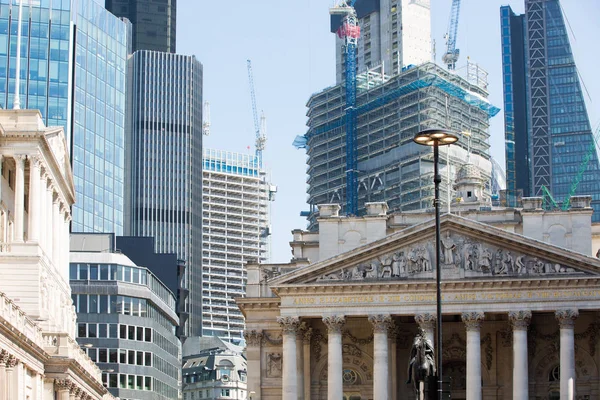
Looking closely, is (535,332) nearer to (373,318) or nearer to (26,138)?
(373,318)

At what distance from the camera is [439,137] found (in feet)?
157

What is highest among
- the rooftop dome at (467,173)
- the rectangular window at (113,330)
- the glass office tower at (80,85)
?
the glass office tower at (80,85)

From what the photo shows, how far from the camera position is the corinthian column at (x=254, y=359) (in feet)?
349

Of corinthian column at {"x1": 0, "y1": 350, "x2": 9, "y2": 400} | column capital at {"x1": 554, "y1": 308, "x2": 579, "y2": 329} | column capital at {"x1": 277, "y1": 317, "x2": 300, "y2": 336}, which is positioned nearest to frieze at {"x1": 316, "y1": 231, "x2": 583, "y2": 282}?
column capital at {"x1": 554, "y1": 308, "x2": 579, "y2": 329}

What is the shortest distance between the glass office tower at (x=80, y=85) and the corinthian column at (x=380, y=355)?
257ft

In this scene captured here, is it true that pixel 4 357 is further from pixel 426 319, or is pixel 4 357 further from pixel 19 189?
pixel 426 319

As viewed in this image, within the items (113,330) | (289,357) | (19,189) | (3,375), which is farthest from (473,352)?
(113,330)

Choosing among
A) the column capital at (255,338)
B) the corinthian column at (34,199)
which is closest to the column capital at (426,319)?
the column capital at (255,338)

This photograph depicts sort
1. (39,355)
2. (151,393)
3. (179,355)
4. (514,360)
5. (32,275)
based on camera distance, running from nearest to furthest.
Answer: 1. (39,355)
2. (32,275)
3. (514,360)
4. (151,393)
5. (179,355)

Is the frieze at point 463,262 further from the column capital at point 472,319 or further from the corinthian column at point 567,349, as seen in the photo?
the corinthian column at point 567,349

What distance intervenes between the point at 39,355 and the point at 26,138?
12.5 meters

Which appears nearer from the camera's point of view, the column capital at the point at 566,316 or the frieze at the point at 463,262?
the column capital at the point at 566,316

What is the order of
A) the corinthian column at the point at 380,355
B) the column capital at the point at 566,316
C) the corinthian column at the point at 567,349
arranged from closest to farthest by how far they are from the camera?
the corinthian column at the point at 567,349, the column capital at the point at 566,316, the corinthian column at the point at 380,355

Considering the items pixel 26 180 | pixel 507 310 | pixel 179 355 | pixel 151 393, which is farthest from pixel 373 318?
pixel 179 355
